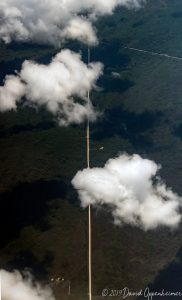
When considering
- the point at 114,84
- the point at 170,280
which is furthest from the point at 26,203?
the point at 114,84

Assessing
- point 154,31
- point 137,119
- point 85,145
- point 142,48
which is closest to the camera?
point 85,145

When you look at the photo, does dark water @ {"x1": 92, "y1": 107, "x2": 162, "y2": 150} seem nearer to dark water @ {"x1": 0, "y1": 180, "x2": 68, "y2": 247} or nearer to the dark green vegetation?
the dark green vegetation

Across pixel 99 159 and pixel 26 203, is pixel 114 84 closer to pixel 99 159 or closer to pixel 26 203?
pixel 99 159

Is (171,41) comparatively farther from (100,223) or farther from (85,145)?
(100,223)

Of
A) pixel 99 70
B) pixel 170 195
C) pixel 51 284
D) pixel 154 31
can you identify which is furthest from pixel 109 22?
pixel 51 284

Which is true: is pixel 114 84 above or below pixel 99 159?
above

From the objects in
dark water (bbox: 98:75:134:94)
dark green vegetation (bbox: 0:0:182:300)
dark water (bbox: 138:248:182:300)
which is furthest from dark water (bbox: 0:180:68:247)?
dark water (bbox: 98:75:134:94)
